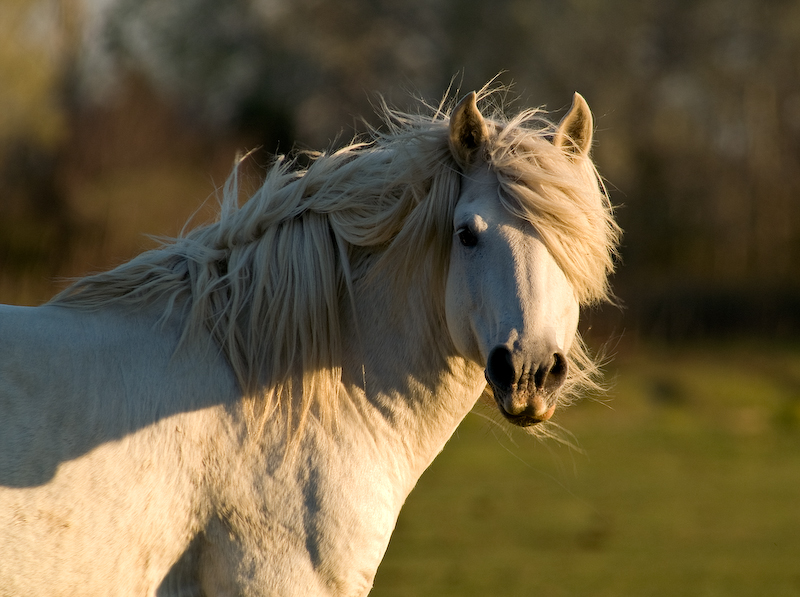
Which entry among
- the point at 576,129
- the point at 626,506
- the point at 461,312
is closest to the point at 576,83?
the point at 626,506

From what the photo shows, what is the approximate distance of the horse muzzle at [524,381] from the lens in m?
2.36

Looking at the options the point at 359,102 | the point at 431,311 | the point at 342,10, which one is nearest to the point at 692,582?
the point at 431,311

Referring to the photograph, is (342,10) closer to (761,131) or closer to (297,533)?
(761,131)

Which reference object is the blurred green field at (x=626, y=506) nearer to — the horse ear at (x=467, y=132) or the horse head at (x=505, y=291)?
the horse head at (x=505, y=291)

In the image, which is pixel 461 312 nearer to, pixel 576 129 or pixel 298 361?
pixel 298 361

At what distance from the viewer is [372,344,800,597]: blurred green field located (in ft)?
22.8

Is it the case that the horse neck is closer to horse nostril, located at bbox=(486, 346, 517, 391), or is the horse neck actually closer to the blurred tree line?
horse nostril, located at bbox=(486, 346, 517, 391)

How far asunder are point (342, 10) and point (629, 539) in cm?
2440

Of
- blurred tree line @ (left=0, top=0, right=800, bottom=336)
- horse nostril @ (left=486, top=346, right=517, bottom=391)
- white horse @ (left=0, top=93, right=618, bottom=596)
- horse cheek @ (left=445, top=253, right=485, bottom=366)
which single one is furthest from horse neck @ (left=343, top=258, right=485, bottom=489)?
blurred tree line @ (left=0, top=0, right=800, bottom=336)

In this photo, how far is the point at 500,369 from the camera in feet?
7.91

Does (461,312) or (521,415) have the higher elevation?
(461,312)

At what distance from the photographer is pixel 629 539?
27.2 ft

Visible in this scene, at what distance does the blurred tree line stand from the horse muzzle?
18.2 m

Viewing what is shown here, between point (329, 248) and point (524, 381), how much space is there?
868 mm
